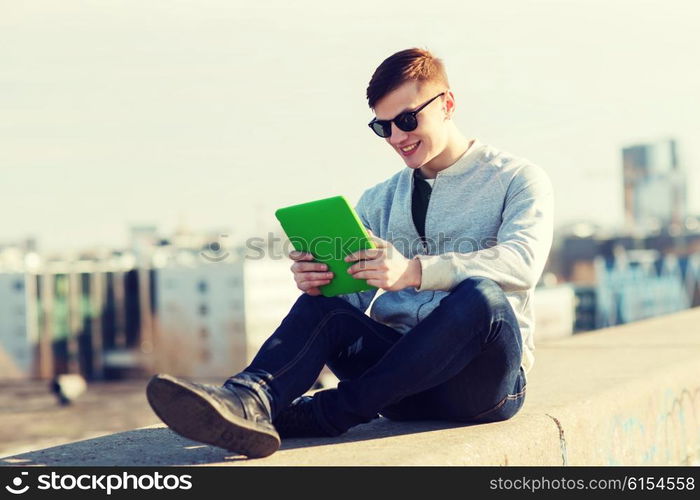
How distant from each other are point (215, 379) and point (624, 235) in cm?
4637

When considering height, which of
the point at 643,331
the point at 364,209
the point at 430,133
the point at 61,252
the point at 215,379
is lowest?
the point at 215,379

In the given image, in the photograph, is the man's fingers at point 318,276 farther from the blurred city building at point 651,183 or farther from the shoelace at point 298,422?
the blurred city building at point 651,183

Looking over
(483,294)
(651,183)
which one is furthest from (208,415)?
(651,183)

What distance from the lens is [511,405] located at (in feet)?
9.84

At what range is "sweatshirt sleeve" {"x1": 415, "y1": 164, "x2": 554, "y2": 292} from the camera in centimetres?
277

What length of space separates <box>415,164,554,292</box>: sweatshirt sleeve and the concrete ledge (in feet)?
1.55

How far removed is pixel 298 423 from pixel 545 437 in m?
0.79

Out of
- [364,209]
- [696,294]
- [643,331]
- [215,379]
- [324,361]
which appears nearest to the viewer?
[324,361]

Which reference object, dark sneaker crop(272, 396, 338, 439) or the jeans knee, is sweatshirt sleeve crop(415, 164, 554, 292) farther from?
dark sneaker crop(272, 396, 338, 439)

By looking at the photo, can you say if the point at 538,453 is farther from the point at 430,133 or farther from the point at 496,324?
the point at 430,133

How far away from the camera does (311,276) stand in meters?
2.96

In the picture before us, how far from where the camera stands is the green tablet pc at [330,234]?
2.78 m

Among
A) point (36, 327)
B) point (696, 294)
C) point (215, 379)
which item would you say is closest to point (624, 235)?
point (696, 294)
